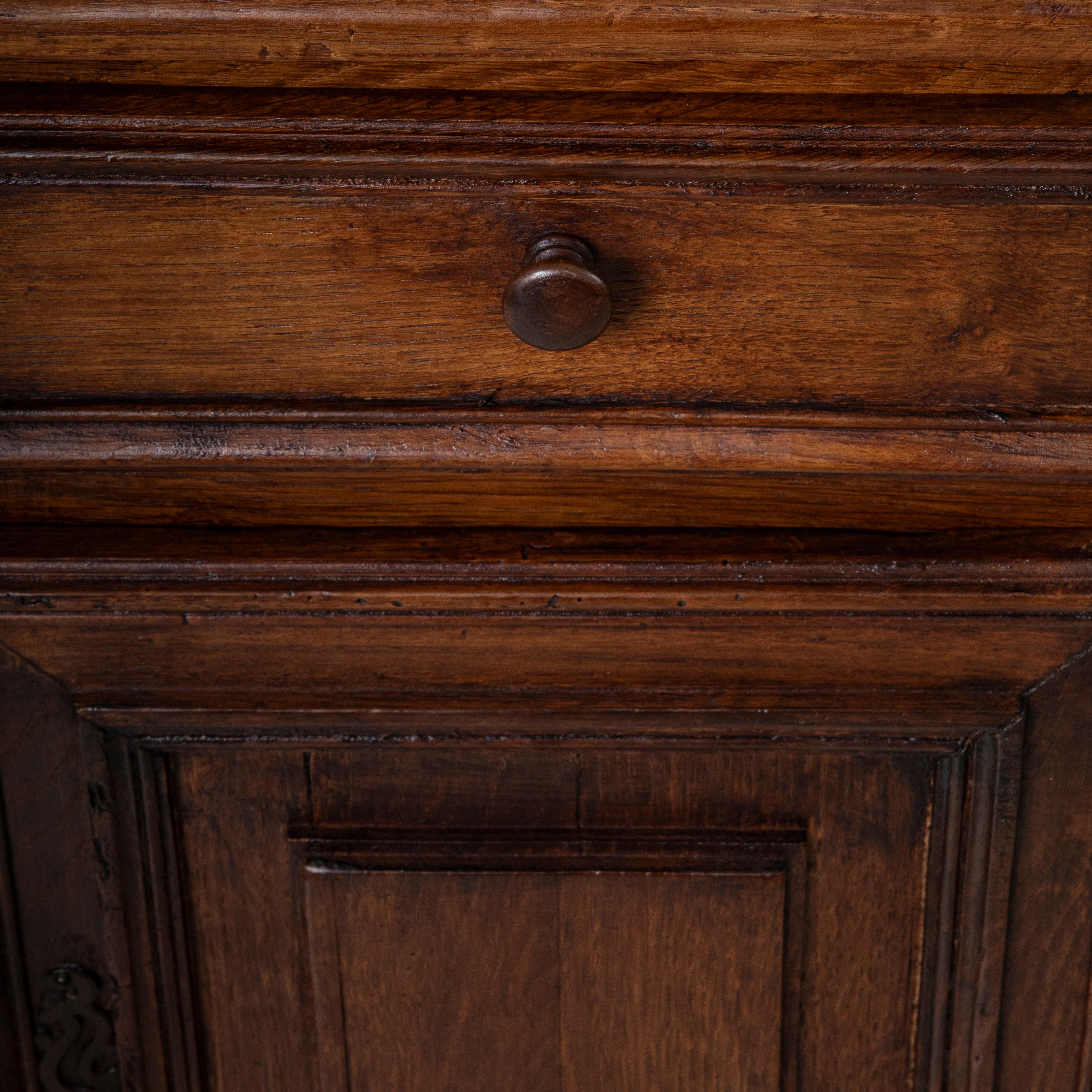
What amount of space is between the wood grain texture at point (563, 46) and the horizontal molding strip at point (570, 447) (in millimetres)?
132

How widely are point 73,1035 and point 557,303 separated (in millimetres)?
448

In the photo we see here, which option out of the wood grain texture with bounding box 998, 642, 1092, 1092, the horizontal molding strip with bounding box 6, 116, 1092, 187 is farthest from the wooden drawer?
the wood grain texture with bounding box 998, 642, 1092, 1092

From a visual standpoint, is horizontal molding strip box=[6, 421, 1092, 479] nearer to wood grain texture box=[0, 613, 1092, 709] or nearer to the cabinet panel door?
wood grain texture box=[0, 613, 1092, 709]

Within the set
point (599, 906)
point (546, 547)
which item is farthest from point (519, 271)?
point (599, 906)

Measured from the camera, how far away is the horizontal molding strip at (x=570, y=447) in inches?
16.4

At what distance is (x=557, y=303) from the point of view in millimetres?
367

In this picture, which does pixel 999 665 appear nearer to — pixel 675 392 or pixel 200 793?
pixel 675 392

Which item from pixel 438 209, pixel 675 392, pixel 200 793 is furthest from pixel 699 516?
pixel 200 793

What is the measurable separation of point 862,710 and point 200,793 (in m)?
0.32

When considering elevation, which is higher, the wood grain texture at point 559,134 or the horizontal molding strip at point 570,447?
the wood grain texture at point 559,134

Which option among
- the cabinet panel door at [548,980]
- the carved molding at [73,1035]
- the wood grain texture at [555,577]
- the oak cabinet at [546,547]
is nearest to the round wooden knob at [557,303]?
the oak cabinet at [546,547]

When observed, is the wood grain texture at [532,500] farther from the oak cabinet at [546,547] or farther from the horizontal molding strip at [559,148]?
the horizontal molding strip at [559,148]

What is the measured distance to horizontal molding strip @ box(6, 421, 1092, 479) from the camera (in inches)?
16.4

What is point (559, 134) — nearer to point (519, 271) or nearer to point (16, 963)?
point (519, 271)
